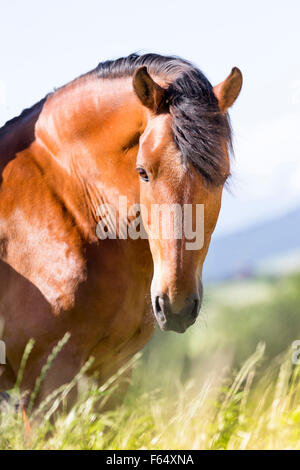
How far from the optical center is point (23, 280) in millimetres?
4145

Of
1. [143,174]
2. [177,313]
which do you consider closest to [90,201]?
[143,174]

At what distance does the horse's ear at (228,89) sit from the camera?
402 cm

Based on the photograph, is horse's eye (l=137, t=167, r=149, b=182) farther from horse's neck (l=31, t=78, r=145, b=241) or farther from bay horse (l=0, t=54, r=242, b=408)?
horse's neck (l=31, t=78, r=145, b=241)

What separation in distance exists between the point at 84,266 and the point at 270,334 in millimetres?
8406

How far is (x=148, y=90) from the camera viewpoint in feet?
12.9

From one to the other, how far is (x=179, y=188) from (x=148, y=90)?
2.13 ft

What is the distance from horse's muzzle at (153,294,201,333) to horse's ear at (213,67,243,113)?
114 cm

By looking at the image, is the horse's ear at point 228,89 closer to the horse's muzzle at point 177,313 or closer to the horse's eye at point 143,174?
the horse's eye at point 143,174

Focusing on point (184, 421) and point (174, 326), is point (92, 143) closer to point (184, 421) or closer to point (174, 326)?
point (174, 326)

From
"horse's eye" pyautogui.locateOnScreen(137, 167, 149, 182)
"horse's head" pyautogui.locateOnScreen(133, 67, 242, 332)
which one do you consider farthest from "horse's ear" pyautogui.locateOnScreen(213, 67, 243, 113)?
"horse's eye" pyautogui.locateOnScreen(137, 167, 149, 182)

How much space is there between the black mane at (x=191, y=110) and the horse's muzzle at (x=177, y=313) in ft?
2.17

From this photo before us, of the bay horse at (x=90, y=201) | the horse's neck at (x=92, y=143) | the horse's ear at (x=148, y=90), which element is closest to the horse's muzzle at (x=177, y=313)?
the bay horse at (x=90, y=201)
